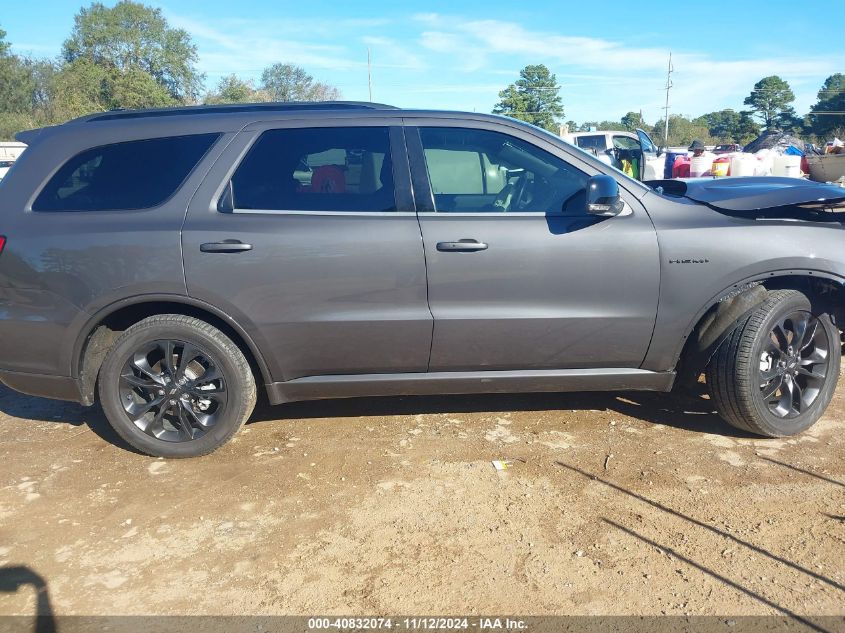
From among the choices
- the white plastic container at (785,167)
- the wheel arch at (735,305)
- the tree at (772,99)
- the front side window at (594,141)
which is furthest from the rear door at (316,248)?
the tree at (772,99)

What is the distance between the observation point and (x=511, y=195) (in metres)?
3.50

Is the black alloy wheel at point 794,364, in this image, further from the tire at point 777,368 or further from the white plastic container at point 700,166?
the white plastic container at point 700,166

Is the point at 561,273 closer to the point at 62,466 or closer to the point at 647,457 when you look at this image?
the point at 647,457

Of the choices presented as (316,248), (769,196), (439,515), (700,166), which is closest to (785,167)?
(700,166)

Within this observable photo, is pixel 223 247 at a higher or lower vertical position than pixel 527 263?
higher

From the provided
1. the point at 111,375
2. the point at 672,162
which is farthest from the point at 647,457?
the point at 672,162

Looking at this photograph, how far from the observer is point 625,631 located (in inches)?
86.2

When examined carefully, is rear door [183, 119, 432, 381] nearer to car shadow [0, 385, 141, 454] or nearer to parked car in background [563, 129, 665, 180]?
car shadow [0, 385, 141, 454]

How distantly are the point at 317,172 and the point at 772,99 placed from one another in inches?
3825

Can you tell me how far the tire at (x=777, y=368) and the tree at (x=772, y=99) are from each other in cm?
9316

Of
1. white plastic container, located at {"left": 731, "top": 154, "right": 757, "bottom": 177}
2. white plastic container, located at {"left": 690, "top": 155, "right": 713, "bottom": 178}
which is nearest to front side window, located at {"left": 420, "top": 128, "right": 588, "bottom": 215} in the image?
white plastic container, located at {"left": 690, "top": 155, "right": 713, "bottom": 178}

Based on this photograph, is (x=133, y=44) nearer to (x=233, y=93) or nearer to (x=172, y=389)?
(x=233, y=93)

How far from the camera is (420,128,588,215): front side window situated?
341 cm

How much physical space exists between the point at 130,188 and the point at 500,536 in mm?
2580
